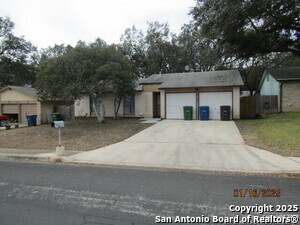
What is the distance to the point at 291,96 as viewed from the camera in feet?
54.6

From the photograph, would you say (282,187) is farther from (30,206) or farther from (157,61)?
(157,61)

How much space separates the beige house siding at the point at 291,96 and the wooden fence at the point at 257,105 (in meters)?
0.74

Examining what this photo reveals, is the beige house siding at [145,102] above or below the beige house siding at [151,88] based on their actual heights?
below

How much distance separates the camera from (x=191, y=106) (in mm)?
16125

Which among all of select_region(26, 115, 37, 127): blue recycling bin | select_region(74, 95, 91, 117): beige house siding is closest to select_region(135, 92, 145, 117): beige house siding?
select_region(74, 95, 91, 117): beige house siding

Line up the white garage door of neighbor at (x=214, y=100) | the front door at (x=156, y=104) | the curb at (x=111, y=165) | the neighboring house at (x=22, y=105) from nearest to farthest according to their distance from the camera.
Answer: the curb at (x=111, y=165), the white garage door of neighbor at (x=214, y=100), the neighboring house at (x=22, y=105), the front door at (x=156, y=104)

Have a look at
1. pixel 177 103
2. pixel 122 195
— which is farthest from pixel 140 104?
pixel 122 195

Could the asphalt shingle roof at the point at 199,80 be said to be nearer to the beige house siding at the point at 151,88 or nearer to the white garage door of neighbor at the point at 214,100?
the beige house siding at the point at 151,88

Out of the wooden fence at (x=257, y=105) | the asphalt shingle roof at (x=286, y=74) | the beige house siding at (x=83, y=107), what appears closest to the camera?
the wooden fence at (x=257, y=105)

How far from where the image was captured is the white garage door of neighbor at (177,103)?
54.3ft

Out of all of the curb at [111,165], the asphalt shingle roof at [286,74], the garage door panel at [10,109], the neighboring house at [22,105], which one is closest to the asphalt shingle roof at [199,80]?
the asphalt shingle roof at [286,74]

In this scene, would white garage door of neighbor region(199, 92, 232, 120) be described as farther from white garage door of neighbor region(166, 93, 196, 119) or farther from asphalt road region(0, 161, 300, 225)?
asphalt road region(0, 161, 300, 225)

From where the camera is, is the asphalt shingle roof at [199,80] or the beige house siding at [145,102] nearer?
the beige house siding at [145,102]

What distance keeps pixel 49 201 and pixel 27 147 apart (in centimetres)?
644
